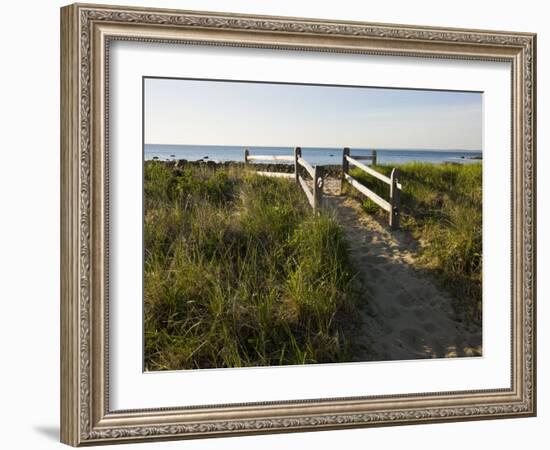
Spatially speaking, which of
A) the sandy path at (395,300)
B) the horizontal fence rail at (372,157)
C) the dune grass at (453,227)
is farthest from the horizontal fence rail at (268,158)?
the dune grass at (453,227)

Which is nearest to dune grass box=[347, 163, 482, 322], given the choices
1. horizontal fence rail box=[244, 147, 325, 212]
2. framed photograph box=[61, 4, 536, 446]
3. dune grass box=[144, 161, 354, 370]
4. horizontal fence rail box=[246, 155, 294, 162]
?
framed photograph box=[61, 4, 536, 446]

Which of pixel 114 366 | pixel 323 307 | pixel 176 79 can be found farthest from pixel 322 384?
pixel 176 79

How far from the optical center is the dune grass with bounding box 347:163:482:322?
532 cm

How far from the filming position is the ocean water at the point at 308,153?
4758 mm

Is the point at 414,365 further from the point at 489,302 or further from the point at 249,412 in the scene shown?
the point at 249,412

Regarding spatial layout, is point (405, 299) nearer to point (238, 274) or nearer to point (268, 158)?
point (238, 274)

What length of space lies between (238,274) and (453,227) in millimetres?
1445

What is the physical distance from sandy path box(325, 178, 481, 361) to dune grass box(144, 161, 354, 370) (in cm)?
11

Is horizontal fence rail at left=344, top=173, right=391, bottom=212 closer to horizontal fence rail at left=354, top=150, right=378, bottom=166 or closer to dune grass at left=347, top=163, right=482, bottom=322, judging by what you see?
dune grass at left=347, top=163, right=482, bottom=322

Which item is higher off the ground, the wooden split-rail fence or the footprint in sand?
the wooden split-rail fence

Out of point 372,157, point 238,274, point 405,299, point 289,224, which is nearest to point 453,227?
point 405,299

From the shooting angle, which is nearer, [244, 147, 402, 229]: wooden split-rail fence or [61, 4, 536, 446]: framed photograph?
[61, 4, 536, 446]: framed photograph

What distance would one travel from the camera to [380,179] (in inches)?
206

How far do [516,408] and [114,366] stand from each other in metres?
2.58
